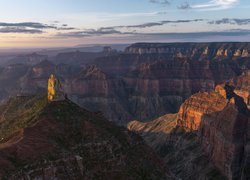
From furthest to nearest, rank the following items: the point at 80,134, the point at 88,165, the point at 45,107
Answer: the point at 45,107 < the point at 80,134 < the point at 88,165

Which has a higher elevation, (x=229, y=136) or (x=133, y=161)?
(x=133, y=161)

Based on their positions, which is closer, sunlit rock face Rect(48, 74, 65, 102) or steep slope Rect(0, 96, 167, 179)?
steep slope Rect(0, 96, 167, 179)

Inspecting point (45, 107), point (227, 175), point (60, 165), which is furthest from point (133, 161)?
point (227, 175)

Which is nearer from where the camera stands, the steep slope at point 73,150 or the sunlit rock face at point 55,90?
the steep slope at point 73,150

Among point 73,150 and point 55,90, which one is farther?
point 55,90

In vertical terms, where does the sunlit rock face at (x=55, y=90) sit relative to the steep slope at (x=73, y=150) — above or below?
above

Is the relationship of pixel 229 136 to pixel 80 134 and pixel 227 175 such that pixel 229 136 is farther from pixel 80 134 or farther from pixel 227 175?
pixel 80 134

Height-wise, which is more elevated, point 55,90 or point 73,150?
point 55,90

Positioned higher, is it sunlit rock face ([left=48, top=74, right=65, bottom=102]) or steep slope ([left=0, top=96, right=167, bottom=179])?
sunlit rock face ([left=48, top=74, right=65, bottom=102])
